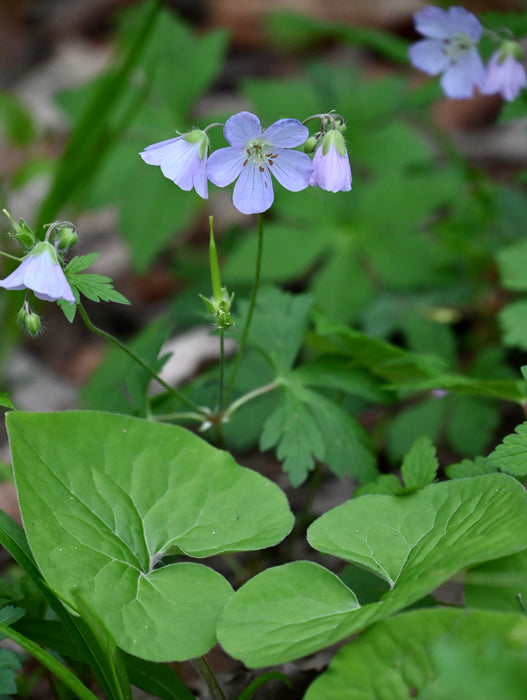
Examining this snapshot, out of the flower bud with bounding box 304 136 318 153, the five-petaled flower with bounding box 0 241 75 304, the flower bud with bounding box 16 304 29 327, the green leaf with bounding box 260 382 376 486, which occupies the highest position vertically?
the flower bud with bounding box 304 136 318 153

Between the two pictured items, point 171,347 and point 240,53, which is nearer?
point 171,347

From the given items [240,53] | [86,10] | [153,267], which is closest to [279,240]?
[153,267]

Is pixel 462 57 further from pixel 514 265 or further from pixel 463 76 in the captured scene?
pixel 514 265

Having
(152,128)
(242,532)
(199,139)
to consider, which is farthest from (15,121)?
(242,532)

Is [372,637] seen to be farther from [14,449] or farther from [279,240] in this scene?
[279,240]

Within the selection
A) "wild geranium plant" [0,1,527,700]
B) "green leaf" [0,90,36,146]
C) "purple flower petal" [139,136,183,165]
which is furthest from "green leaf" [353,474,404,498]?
"green leaf" [0,90,36,146]

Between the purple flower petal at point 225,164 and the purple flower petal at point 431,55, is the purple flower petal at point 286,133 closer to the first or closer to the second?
the purple flower petal at point 225,164

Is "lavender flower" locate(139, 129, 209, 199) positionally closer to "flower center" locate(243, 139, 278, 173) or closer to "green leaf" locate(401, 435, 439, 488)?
"flower center" locate(243, 139, 278, 173)

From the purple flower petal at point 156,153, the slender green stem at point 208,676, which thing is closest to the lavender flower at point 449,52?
the purple flower petal at point 156,153
